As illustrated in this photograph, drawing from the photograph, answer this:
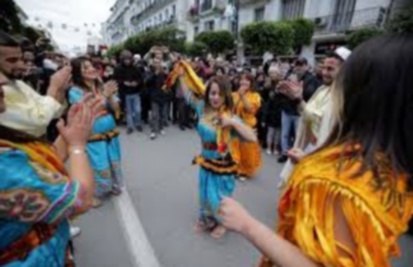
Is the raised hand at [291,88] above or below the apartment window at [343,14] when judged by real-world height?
below

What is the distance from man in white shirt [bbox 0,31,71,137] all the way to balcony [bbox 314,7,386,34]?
14952mm

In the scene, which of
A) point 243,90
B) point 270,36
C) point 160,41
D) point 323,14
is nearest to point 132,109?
point 243,90

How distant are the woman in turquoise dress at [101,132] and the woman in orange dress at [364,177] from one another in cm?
303

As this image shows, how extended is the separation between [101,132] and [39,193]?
2904mm

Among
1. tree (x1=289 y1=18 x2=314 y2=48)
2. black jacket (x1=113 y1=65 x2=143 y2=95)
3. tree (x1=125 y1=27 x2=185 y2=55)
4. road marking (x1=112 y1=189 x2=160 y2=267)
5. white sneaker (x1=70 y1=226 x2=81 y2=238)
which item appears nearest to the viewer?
road marking (x1=112 y1=189 x2=160 y2=267)

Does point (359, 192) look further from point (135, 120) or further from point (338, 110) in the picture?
point (135, 120)

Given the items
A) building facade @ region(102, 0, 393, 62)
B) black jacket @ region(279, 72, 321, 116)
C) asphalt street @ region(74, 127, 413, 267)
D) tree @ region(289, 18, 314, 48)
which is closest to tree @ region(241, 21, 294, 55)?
tree @ region(289, 18, 314, 48)

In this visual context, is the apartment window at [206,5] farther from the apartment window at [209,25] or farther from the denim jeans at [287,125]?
the denim jeans at [287,125]

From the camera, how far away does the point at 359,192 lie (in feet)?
3.37

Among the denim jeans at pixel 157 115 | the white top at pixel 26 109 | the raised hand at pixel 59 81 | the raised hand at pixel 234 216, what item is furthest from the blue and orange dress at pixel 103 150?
the denim jeans at pixel 157 115

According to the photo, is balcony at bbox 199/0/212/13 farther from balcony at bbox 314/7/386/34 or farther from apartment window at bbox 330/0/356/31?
apartment window at bbox 330/0/356/31

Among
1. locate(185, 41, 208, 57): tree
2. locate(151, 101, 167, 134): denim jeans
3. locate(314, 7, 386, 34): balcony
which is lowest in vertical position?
locate(151, 101, 167, 134): denim jeans

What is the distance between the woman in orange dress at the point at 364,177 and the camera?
1.02 metres

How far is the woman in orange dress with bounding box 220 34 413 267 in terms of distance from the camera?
1.02 meters
